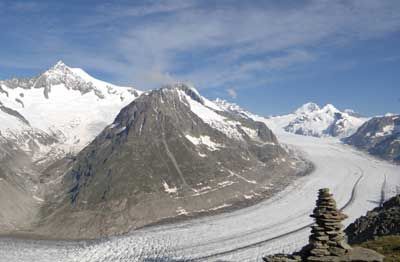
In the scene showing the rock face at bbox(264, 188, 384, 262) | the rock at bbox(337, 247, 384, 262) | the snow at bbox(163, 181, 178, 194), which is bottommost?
the rock at bbox(337, 247, 384, 262)

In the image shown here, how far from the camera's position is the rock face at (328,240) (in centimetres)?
3372

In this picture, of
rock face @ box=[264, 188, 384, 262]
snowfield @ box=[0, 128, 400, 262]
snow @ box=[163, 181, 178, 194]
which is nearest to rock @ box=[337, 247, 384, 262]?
rock face @ box=[264, 188, 384, 262]

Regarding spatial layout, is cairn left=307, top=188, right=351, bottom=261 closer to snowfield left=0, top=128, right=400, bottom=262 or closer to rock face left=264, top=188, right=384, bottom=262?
rock face left=264, top=188, right=384, bottom=262

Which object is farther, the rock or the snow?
the snow

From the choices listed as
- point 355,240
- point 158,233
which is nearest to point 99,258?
point 158,233

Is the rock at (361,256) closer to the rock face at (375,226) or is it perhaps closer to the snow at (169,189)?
the rock face at (375,226)

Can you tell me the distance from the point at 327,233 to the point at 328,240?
50cm

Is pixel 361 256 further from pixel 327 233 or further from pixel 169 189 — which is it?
pixel 169 189

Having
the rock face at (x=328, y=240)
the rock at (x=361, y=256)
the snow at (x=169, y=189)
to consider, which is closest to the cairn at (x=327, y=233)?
the rock face at (x=328, y=240)

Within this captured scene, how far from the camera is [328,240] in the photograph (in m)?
34.6

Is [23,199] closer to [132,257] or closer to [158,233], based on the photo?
[158,233]

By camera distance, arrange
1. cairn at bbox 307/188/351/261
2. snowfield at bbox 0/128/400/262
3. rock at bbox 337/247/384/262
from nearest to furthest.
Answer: rock at bbox 337/247/384/262 → cairn at bbox 307/188/351/261 → snowfield at bbox 0/128/400/262

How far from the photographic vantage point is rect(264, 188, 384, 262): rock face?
3372cm

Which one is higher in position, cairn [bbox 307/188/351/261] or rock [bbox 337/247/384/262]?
cairn [bbox 307/188/351/261]
